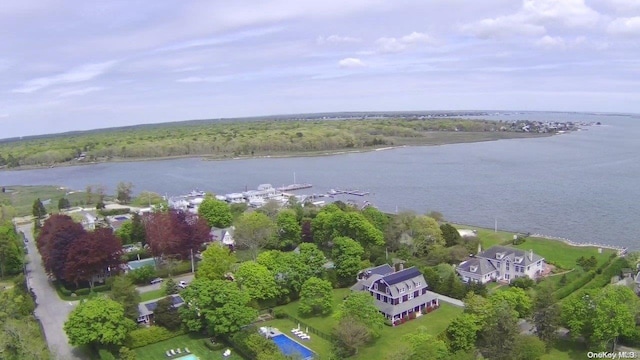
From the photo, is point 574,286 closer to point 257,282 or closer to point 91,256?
point 257,282

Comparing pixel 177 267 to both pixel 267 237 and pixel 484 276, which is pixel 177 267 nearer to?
pixel 267 237

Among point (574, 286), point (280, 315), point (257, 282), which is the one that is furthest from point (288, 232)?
point (574, 286)

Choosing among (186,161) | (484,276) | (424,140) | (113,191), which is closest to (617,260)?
(484,276)

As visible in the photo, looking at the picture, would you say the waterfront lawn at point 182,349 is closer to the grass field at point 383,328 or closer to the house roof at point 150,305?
the house roof at point 150,305

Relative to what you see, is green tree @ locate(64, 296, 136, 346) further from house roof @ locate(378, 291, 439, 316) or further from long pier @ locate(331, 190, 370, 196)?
long pier @ locate(331, 190, 370, 196)

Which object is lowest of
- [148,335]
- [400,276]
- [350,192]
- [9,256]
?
[148,335]
